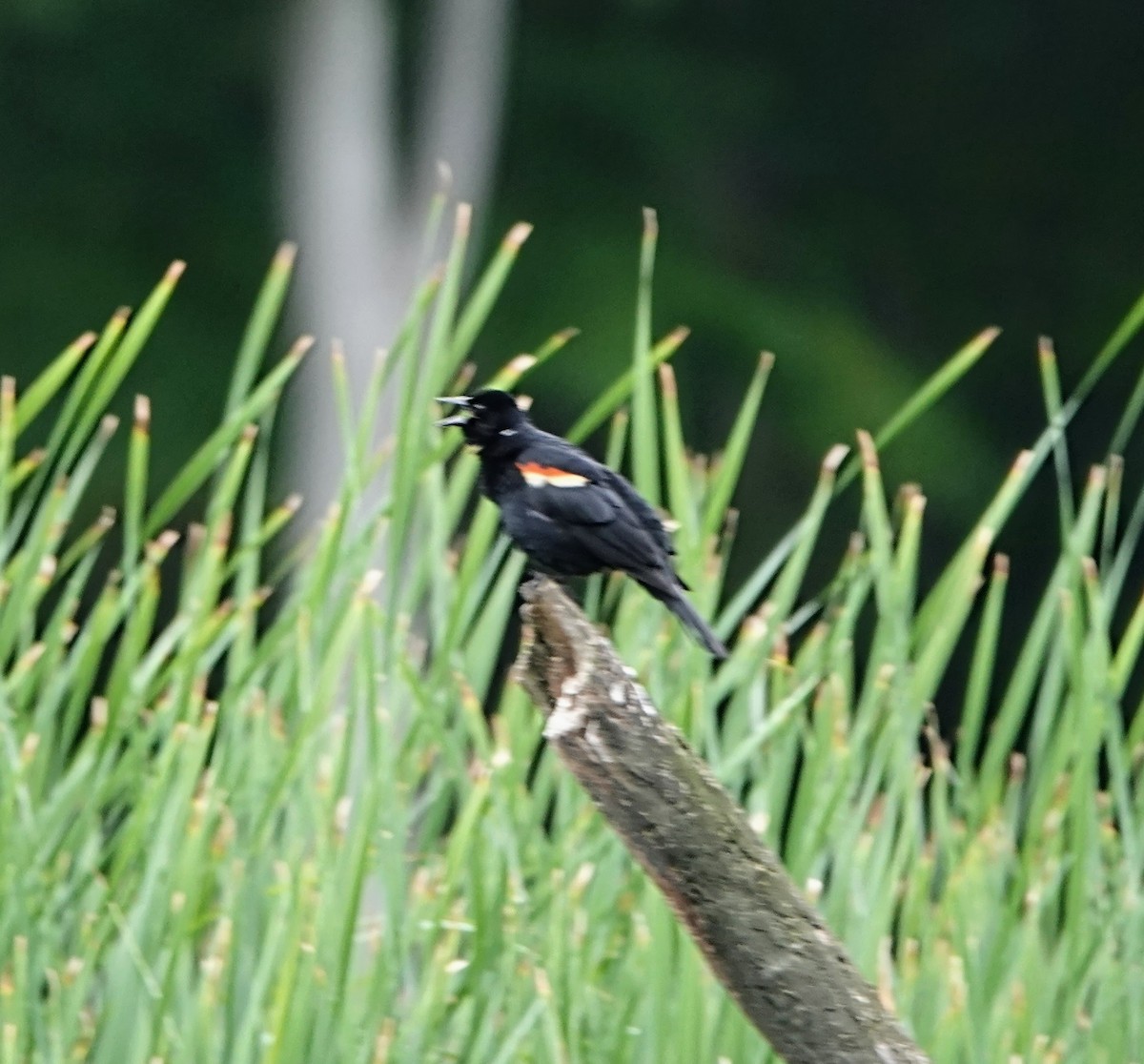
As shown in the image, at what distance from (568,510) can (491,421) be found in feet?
1.02

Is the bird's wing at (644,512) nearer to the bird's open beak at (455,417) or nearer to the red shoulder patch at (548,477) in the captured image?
the red shoulder patch at (548,477)

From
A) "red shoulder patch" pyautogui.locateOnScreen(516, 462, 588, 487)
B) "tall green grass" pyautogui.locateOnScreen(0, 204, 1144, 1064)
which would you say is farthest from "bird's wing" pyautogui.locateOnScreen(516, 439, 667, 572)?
"tall green grass" pyautogui.locateOnScreen(0, 204, 1144, 1064)

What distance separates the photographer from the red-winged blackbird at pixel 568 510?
2334mm

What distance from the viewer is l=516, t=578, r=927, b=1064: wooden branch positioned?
1.71 meters

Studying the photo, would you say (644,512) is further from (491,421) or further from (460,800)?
(460,800)

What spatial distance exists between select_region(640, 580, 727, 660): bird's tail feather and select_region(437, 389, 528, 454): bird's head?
359 millimetres

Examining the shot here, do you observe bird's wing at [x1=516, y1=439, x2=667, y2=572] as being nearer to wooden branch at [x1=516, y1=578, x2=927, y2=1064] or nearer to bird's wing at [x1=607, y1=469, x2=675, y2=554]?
bird's wing at [x1=607, y1=469, x2=675, y2=554]

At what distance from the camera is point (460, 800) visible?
258 cm

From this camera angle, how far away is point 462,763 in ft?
8.19

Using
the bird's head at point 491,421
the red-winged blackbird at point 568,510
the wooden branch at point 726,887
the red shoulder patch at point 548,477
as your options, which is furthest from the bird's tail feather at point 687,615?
the wooden branch at point 726,887

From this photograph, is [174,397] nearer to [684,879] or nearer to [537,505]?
[537,505]

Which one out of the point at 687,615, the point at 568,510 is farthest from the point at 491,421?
the point at 687,615

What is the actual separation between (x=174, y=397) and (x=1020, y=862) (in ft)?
22.7

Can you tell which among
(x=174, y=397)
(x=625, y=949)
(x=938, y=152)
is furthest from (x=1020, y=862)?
(x=938, y=152)
